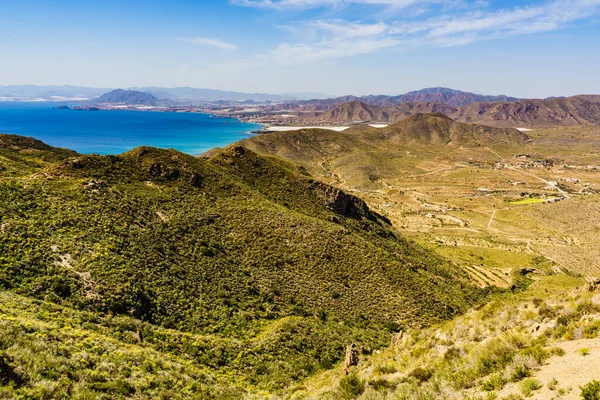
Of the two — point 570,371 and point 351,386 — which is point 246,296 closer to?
point 351,386

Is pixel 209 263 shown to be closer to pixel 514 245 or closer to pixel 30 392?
pixel 30 392

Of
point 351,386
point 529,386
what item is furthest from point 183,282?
point 529,386

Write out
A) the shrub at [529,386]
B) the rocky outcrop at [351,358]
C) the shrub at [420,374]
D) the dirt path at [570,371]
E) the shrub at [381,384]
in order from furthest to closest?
the rocky outcrop at [351,358], the shrub at [381,384], the shrub at [420,374], the shrub at [529,386], the dirt path at [570,371]

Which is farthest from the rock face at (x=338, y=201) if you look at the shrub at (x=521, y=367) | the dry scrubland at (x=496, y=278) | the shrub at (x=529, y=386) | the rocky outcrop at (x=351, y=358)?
the shrub at (x=529, y=386)

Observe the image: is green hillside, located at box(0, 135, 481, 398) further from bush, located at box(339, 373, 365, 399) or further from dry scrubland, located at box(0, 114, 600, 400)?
bush, located at box(339, 373, 365, 399)

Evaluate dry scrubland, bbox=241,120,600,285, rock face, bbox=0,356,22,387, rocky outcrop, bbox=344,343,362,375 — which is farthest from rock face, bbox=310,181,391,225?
rock face, bbox=0,356,22,387

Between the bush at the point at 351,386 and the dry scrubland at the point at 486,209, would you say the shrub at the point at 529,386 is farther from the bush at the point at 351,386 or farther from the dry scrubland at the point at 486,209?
the dry scrubland at the point at 486,209
